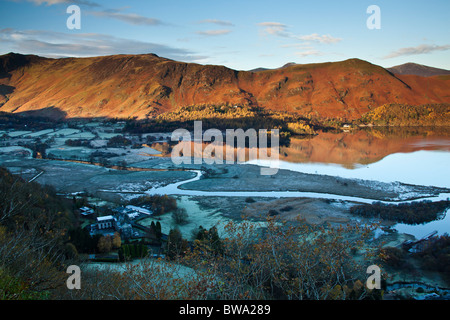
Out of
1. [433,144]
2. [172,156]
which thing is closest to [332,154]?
[433,144]

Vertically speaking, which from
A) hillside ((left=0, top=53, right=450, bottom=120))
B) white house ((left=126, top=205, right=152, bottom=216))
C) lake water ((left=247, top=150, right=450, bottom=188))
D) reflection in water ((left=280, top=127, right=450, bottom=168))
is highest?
hillside ((left=0, top=53, right=450, bottom=120))

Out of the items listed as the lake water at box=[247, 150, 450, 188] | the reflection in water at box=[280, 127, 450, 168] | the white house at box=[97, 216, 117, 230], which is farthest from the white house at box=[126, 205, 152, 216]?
the reflection in water at box=[280, 127, 450, 168]

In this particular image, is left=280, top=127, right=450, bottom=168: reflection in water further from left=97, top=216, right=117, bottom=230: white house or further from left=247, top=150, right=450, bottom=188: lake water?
left=97, top=216, right=117, bottom=230: white house

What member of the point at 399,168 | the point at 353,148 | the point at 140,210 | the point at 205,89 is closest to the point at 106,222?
the point at 140,210

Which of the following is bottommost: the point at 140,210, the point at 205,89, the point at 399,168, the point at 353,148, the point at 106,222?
the point at 140,210

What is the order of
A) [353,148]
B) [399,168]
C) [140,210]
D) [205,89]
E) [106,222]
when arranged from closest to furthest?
[106,222] → [140,210] → [399,168] → [353,148] → [205,89]

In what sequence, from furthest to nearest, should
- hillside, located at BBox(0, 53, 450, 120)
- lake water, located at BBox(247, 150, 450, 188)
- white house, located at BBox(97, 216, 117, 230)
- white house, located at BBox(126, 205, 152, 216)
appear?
1. hillside, located at BBox(0, 53, 450, 120)
2. lake water, located at BBox(247, 150, 450, 188)
3. white house, located at BBox(126, 205, 152, 216)
4. white house, located at BBox(97, 216, 117, 230)

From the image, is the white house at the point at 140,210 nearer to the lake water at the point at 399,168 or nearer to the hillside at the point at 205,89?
the lake water at the point at 399,168

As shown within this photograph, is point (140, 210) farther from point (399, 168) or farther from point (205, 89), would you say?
point (205, 89)

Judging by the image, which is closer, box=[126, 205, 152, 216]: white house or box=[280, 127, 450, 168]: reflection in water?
box=[126, 205, 152, 216]: white house

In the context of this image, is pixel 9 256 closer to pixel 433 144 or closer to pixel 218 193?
pixel 218 193
